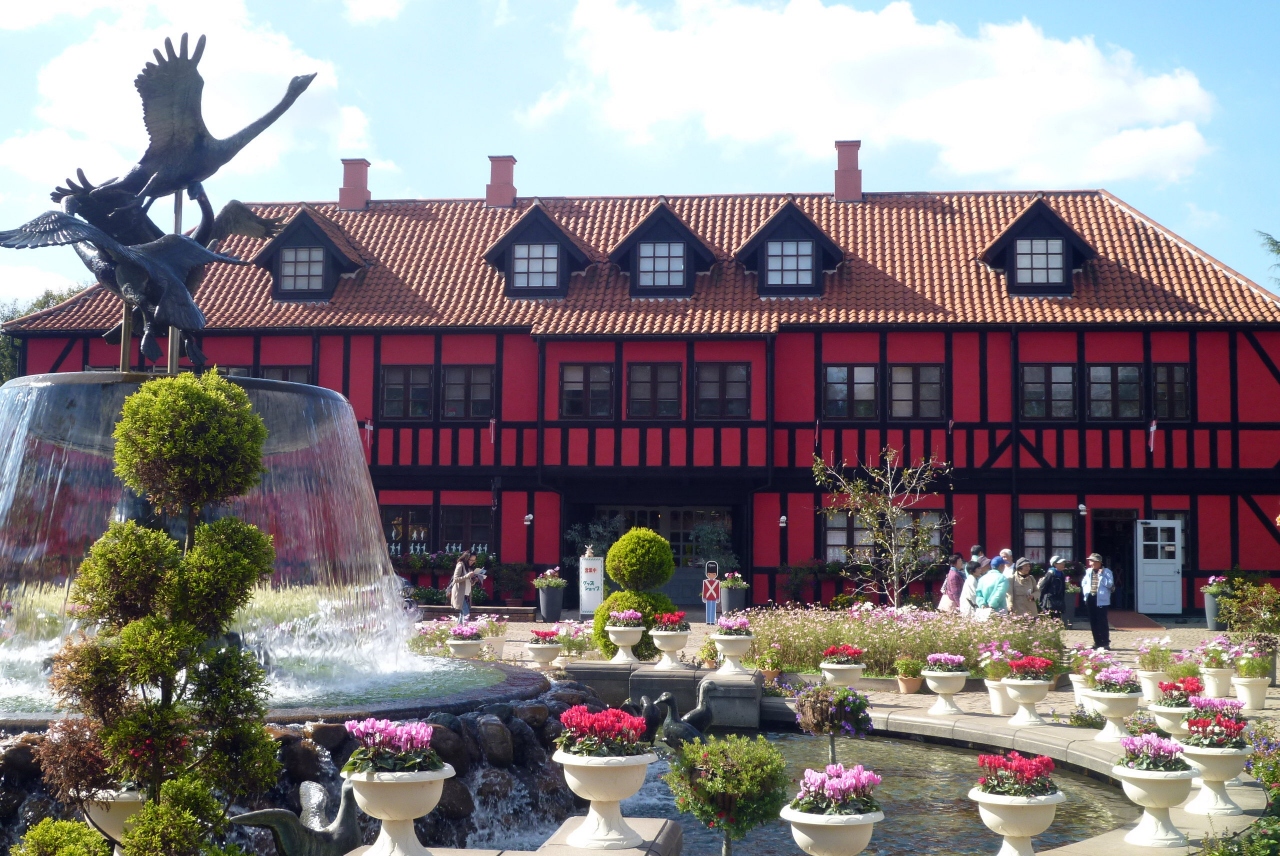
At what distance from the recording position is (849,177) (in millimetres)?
27328

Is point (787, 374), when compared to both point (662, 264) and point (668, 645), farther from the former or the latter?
point (668, 645)

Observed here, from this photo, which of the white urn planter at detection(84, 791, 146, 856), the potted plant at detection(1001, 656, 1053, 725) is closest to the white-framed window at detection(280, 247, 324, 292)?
the potted plant at detection(1001, 656, 1053, 725)

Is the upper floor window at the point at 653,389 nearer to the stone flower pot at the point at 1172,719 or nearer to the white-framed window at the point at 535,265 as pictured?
the white-framed window at the point at 535,265

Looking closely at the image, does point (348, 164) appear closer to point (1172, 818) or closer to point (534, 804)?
point (534, 804)

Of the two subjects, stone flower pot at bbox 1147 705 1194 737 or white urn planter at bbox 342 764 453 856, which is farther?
stone flower pot at bbox 1147 705 1194 737

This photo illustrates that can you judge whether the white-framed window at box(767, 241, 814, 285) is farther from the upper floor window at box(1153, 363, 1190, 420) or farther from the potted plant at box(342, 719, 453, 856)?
the potted plant at box(342, 719, 453, 856)

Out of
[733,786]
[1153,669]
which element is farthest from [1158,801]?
[1153,669]

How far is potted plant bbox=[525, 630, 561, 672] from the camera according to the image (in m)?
14.2

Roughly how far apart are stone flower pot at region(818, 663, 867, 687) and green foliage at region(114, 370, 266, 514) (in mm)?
8700

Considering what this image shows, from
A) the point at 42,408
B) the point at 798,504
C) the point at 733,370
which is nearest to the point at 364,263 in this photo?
the point at 733,370

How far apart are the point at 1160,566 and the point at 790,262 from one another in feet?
30.5

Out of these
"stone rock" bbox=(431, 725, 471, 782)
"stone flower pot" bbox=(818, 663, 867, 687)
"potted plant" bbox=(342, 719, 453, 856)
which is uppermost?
"potted plant" bbox=(342, 719, 453, 856)

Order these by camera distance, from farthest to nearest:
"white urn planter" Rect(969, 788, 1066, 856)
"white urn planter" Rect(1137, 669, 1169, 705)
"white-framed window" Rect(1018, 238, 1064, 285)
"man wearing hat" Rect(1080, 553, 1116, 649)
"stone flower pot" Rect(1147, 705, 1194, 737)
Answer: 1. "white-framed window" Rect(1018, 238, 1064, 285)
2. "man wearing hat" Rect(1080, 553, 1116, 649)
3. "white urn planter" Rect(1137, 669, 1169, 705)
4. "stone flower pot" Rect(1147, 705, 1194, 737)
5. "white urn planter" Rect(969, 788, 1066, 856)

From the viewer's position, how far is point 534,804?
832cm
